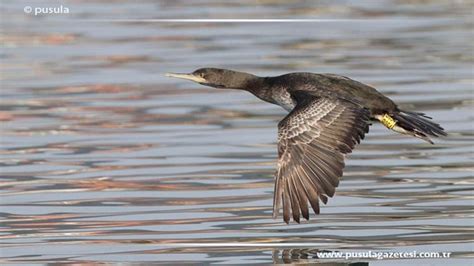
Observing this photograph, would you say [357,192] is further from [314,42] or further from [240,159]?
[314,42]

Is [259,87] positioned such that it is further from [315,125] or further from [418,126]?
[315,125]

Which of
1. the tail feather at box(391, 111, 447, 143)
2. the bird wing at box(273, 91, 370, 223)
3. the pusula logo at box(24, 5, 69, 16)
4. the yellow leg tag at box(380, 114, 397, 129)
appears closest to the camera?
the bird wing at box(273, 91, 370, 223)

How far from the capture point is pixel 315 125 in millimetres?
11906

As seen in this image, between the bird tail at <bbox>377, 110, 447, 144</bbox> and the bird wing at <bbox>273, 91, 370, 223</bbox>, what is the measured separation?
0.59m

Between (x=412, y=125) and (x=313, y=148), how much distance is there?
1.45 meters

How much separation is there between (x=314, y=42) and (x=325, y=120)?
44.2ft

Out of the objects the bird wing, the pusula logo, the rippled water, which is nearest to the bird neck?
the rippled water

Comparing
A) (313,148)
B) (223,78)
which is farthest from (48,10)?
(313,148)

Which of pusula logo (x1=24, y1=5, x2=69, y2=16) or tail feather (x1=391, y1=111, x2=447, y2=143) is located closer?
tail feather (x1=391, y1=111, x2=447, y2=143)

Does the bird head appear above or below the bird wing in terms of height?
above

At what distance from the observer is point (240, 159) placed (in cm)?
1547

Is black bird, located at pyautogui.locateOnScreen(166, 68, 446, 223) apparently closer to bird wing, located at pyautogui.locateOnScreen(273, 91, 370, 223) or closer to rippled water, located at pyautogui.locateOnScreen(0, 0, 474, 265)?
bird wing, located at pyautogui.locateOnScreen(273, 91, 370, 223)

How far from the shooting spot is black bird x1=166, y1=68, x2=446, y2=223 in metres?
11.4

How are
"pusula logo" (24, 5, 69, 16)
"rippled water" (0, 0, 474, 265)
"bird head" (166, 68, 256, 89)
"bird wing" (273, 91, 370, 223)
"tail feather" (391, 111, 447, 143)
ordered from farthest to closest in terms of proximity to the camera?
1. "pusula logo" (24, 5, 69, 16)
2. "bird head" (166, 68, 256, 89)
3. "tail feather" (391, 111, 447, 143)
4. "rippled water" (0, 0, 474, 265)
5. "bird wing" (273, 91, 370, 223)
